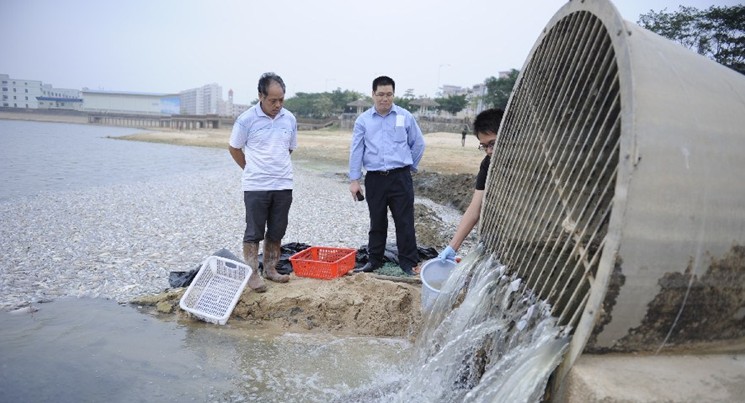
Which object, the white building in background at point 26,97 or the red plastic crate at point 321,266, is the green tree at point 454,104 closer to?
the red plastic crate at point 321,266

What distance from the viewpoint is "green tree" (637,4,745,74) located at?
19.0 metres

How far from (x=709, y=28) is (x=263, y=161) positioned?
25.4m

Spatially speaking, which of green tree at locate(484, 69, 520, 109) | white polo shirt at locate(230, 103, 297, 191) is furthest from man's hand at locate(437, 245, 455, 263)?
green tree at locate(484, 69, 520, 109)

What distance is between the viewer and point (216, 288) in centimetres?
495

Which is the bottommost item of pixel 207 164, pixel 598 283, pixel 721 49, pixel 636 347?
pixel 207 164

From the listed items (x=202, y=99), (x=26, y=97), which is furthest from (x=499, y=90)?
(x=26, y=97)

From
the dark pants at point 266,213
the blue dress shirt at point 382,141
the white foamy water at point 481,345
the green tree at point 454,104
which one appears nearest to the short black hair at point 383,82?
the blue dress shirt at point 382,141

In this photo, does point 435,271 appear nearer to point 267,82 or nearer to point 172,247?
point 267,82

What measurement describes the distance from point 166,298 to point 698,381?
4.66 metres

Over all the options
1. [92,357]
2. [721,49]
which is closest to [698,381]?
[92,357]

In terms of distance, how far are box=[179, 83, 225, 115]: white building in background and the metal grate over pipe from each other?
15513 centimetres

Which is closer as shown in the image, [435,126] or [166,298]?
[166,298]

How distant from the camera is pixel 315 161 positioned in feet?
90.7

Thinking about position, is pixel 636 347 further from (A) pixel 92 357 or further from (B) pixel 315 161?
(B) pixel 315 161
